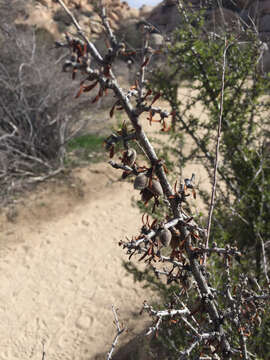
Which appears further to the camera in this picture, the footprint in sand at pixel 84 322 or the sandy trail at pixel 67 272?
the footprint in sand at pixel 84 322

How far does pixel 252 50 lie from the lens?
3.53m

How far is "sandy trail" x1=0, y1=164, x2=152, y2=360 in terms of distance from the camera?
4.37 metres

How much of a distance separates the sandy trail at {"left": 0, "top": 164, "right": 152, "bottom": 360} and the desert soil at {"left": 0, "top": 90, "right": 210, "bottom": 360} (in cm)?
1

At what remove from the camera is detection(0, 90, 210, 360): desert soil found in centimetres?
436

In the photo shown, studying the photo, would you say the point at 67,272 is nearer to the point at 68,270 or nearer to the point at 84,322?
the point at 68,270

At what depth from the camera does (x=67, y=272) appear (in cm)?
544

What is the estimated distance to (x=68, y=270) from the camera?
18.0ft

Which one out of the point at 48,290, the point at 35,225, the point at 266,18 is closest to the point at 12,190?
the point at 35,225

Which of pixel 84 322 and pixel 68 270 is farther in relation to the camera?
pixel 68 270

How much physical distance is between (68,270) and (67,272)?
0.05 meters

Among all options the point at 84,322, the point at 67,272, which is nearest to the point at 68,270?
the point at 67,272

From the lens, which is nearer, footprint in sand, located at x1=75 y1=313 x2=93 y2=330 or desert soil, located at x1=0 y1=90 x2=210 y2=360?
desert soil, located at x1=0 y1=90 x2=210 y2=360

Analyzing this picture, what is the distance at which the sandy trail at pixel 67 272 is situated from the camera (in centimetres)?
437

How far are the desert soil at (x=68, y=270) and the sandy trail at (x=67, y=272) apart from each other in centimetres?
1
